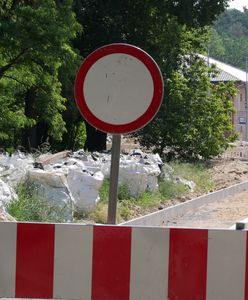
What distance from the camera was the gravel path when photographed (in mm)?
15141

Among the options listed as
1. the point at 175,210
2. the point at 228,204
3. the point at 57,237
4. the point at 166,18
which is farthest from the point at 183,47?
the point at 57,237

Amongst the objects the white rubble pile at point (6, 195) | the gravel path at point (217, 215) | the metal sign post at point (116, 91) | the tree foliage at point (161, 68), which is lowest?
the gravel path at point (217, 215)

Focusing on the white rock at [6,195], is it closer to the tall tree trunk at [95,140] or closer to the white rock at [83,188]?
the white rock at [83,188]

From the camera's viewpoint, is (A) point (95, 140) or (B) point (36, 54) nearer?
(B) point (36, 54)

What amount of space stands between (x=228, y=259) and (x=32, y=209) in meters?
6.61

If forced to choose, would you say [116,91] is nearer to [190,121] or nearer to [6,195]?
[6,195]

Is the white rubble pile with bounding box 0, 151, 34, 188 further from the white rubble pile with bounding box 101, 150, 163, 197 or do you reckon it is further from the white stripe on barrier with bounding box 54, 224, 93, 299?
the white stripe on barrier with bounding box 54, 224, 93, 299

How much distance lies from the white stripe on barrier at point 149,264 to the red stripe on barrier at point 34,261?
0.63 metres

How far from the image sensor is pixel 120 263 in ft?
17.4

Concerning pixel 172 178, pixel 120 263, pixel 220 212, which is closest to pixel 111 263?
pixel 120 263

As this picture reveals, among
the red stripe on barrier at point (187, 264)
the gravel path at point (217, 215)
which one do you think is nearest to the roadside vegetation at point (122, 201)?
the gravel path at point (217, 215)

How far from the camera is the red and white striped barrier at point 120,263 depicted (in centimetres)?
526

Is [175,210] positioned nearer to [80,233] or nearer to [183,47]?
[80,233]

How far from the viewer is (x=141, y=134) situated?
106ft
